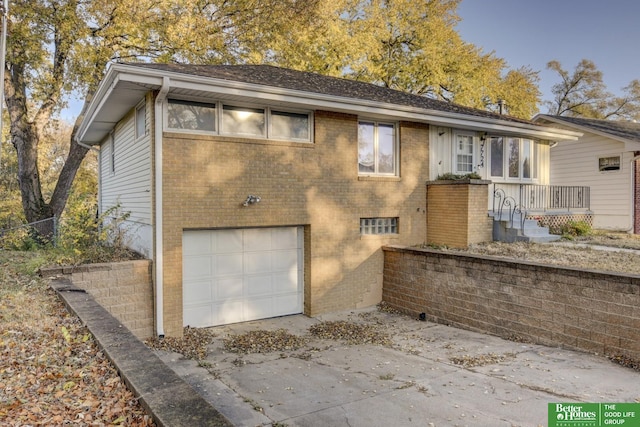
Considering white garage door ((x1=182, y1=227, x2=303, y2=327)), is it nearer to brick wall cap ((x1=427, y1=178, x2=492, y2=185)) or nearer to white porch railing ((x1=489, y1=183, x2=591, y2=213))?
brick wall cap ((x1=427, y1=178, x2=492, y2=185))

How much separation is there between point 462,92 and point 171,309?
22789 mm

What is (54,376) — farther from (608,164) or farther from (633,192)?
(608,164)

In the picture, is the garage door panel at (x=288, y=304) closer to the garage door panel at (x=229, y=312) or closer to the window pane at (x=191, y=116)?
the garage door panel at (x=229, y=312)

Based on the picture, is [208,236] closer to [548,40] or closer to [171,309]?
[171,309]

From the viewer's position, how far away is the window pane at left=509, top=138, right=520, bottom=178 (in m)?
13.8

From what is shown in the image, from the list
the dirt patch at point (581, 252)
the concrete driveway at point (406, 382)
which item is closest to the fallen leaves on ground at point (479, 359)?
the concrete driveway at point (406, 382)

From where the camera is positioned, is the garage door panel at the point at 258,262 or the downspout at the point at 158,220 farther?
the garage door panel at the point at 258,262

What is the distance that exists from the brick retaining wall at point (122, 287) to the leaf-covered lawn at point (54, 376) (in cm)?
143

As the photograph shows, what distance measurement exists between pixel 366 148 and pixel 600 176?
35.4 feet

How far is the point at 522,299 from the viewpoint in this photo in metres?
8.04

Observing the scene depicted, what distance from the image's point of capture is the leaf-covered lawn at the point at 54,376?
3.05 metres

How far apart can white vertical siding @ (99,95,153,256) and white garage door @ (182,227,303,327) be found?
1.07 metres

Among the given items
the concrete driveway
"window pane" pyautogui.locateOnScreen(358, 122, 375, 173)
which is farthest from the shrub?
the concrete driveway

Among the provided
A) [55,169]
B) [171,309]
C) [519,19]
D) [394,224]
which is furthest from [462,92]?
[55,169]
